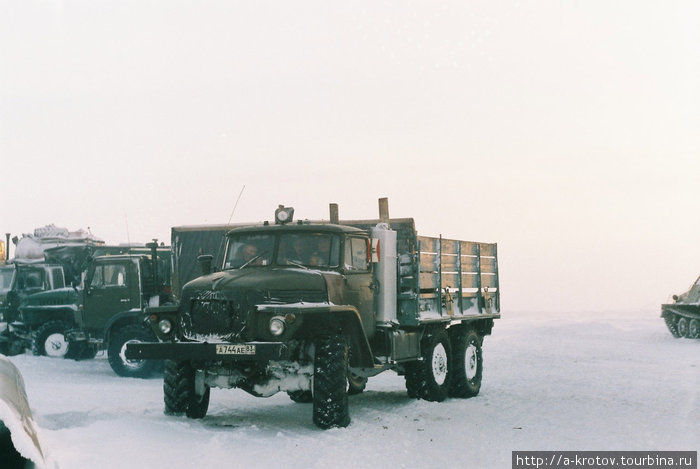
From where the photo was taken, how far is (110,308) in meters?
18.6

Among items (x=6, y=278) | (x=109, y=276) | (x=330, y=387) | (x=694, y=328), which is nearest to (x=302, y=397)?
(x=330, y=387)

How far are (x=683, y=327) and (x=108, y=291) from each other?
20794 mm

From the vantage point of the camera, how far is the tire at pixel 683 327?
29759 millimetres

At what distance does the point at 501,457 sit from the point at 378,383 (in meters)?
7.76

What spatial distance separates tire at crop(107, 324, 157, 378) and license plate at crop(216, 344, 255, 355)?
801 centimetres

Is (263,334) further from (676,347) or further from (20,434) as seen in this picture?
(676,347)

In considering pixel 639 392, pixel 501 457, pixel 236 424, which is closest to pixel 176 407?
pixel 236 424

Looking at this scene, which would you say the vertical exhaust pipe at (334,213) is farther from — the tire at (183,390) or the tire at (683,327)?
the tire at (683,327)

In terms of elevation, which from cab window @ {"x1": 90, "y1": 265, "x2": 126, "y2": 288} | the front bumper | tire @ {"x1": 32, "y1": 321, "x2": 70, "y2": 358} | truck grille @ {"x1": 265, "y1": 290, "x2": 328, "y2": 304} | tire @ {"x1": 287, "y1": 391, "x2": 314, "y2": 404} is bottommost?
tire @ {"x1": 287, "y1": 391, "x2": 314, "y2": 404}

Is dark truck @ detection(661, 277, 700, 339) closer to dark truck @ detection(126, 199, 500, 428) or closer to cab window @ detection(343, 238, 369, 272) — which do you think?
dark truck @ detection(126, 199, 500, 428)

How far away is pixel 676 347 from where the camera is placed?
2475 centimetres

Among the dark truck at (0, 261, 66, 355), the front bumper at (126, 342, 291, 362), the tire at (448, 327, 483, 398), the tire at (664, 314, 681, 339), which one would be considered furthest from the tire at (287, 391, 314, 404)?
the tire at (664, 314, 681, 339)

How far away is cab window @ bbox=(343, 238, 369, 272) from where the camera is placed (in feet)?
38.0

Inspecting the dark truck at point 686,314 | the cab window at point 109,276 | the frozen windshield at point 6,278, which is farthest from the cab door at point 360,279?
the dark truck at point 686,314
